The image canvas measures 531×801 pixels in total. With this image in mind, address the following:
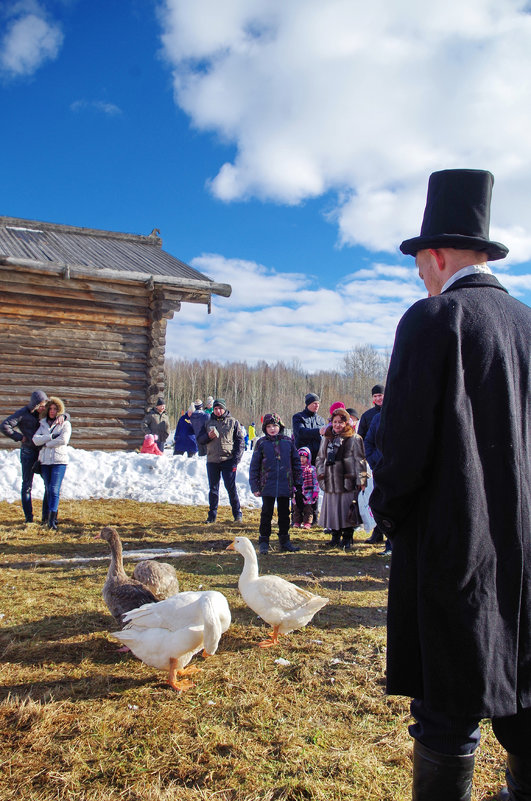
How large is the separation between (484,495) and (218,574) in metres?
5.10

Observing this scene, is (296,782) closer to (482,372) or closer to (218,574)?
(482,372)

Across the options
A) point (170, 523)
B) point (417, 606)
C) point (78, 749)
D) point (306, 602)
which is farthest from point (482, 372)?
point (170, 523)

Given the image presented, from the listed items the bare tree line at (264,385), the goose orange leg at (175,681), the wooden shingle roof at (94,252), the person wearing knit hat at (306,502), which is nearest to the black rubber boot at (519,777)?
the goose orange leg at (175,681)

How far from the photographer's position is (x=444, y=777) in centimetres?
164

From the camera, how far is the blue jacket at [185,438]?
54.6 feet

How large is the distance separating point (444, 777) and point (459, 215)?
1.93 metres

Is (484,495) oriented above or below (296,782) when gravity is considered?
above

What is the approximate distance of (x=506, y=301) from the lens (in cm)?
190

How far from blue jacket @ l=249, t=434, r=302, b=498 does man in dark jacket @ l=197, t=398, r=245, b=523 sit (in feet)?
4.79

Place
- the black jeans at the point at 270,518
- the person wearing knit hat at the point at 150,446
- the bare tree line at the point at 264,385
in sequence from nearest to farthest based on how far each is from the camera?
the black jeans at the point at 270,518 < the person wearing knit hat at the point at 150,446 < the bare tree line at the point at 264,385

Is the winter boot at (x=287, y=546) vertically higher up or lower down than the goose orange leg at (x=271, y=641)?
higher up

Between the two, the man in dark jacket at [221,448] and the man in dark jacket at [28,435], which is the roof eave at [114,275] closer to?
the man in dark jacket at [28,435]

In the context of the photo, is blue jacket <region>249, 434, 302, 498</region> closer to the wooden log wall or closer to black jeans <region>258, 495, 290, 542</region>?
black jeans <region>258, 495, 290, 542</region>

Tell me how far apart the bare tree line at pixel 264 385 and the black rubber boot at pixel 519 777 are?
59.6m
